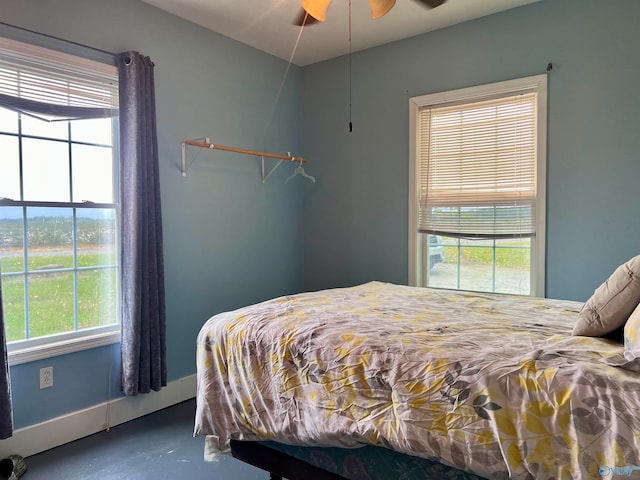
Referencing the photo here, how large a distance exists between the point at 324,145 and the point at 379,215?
86cm

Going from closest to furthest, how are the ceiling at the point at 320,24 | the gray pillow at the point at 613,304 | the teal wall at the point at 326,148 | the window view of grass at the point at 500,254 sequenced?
the gray pillow at the point at 613,304
the teal wall at the point at 326,148
the ceiling at the point at 320,24
the window view of grass at the point at 500,254

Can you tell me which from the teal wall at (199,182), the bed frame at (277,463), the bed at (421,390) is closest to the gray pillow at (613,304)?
the bed at (421,390)

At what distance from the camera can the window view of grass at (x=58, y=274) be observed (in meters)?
2.48

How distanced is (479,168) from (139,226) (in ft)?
7.81

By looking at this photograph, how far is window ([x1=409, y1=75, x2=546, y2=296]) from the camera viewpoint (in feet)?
10.1

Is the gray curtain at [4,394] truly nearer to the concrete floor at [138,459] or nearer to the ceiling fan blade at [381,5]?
the concrete floor at [138,459]

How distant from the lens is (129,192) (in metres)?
2.79

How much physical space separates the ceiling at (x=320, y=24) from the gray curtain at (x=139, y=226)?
0.61m

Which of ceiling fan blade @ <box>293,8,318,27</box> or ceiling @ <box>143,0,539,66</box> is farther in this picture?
ceiling @ <box>143,0,539,66</box>

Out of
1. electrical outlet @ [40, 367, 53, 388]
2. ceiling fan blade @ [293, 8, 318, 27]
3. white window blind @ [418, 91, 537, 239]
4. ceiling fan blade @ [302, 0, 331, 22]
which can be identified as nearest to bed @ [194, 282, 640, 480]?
white window blind @ [418, 91, 537, 239]

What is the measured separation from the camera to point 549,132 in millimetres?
2980

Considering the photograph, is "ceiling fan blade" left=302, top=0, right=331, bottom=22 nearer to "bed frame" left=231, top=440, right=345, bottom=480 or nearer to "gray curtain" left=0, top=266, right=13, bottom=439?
"bed frame" left=231, top=440, right=345, bottom=480

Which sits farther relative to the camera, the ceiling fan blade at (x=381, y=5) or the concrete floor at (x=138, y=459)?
the concrete floor at (x=138, y=459)

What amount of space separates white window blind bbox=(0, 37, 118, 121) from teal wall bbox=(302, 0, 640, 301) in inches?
74.3
